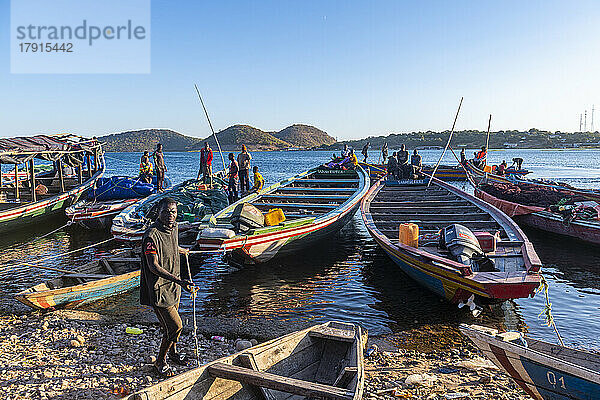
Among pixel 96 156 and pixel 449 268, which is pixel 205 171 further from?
pixel 449 268

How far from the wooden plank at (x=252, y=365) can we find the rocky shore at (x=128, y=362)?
1.49 metres

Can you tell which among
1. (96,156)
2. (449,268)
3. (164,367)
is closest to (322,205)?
(449,268)

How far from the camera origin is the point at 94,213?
53.5 feet

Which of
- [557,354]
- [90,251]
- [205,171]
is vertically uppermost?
[205,171]

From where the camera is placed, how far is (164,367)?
612 cm

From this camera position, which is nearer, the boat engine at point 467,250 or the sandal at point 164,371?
the sandal at point 164,371

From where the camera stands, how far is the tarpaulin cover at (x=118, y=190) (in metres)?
17.7

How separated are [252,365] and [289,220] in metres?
7.19

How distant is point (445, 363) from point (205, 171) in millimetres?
14454

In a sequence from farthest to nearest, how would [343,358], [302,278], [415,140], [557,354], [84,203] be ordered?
[415,140] < [84,203] < [302,278] < [343,358] < [557,354]

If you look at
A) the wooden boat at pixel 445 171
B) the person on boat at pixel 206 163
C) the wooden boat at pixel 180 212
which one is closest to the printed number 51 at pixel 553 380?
the wooden boat at pixel 180 212

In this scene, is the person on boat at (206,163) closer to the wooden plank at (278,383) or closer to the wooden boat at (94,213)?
the wooden boat at (94,213)

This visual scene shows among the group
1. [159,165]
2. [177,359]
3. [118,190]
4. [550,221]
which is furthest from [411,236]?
[159,165]

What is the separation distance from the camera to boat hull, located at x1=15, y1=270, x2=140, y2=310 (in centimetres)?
812
